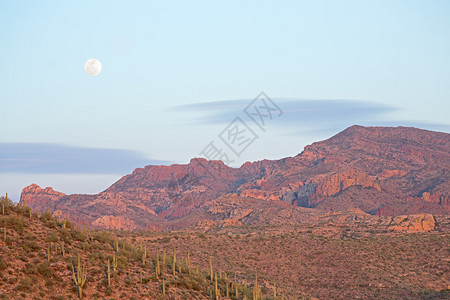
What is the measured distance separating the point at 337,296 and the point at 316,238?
2350 cm

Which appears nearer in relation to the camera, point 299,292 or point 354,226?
point 299,292

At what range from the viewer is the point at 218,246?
62.2m

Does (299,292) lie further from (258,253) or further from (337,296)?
(258,253)

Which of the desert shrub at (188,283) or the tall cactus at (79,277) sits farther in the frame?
the desert shrub at (188,283)

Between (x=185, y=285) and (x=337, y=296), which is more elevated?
(x=185, y=285)

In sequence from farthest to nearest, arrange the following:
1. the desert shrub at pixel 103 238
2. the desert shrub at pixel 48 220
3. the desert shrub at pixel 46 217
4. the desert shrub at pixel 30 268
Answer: the desert shrub at pixel 103 238 < the desert shrub at pixel 46 217 < the desert shrub at pixel 48 220 < the desert shrub at pixel 30 268

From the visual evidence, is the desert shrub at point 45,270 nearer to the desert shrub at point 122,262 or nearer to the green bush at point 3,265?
the green bush at point 3,265

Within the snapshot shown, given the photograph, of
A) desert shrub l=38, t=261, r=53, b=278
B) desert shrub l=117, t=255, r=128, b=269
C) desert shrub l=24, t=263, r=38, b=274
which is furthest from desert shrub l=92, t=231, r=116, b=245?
desert shrub l=24, t=263, r=38, b=274

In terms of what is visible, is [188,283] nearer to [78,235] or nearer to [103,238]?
[103,238]

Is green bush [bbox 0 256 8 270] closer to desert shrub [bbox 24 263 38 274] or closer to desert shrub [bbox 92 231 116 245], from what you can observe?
desert shrub [bbox 24 263 38 274]

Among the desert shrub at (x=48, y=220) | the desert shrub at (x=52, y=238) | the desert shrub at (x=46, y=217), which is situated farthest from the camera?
the desert shrub at (x=46, y=217)

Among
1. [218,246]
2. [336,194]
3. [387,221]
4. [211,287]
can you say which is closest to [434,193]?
[336,194]

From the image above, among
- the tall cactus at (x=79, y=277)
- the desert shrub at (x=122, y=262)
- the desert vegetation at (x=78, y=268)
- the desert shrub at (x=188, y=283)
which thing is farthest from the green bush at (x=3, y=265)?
the desert shrub at (x=188, y=283)

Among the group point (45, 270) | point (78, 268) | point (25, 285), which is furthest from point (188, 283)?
point (25, 285)
